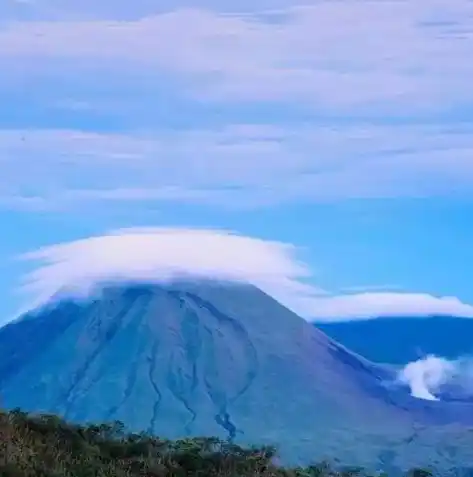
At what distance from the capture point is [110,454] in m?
18.6

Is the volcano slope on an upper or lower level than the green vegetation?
upper

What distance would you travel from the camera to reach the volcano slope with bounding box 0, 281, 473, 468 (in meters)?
141

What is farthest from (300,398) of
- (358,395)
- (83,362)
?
(83,362)

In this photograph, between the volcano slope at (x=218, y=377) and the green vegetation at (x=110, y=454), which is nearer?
the green vegetation at (x=110, y=454)

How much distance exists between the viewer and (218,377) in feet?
521

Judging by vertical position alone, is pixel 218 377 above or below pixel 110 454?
above

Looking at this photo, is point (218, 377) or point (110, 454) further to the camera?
point (218, 377)

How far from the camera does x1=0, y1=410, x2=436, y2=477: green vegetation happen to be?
16.6 meters

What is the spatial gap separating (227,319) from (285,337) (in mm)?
7900

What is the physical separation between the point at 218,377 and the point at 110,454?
141 metres

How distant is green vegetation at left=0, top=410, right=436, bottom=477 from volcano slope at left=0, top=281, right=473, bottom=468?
359ft

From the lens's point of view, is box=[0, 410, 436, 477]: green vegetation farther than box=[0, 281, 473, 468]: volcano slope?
No

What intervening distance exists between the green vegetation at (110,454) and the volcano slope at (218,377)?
109 meters

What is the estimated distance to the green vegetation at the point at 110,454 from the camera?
16609 mm
